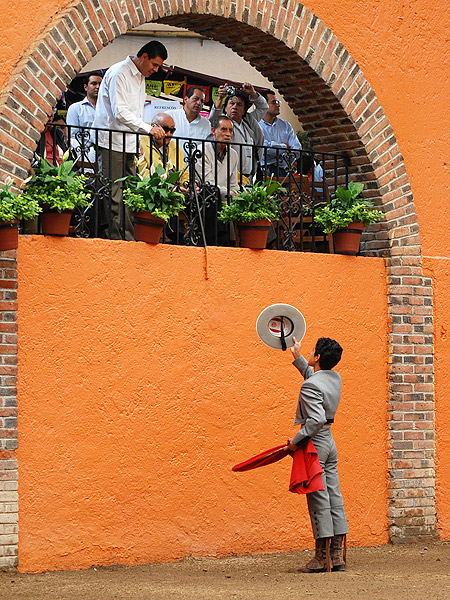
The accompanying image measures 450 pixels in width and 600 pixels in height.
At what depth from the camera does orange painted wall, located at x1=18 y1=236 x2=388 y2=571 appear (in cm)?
692

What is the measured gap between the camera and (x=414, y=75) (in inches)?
351

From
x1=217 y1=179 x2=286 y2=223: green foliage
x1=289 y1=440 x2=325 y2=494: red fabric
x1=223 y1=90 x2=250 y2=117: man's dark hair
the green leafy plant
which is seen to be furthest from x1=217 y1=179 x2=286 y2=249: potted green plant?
x1=223 y1=90 x2=250 y2=117: man's dark hair

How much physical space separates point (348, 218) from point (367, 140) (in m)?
0.77

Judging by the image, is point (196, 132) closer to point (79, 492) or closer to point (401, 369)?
point (401, 369)

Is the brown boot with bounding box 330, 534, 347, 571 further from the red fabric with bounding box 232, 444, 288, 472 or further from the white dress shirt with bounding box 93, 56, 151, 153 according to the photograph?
the white dress shirt with bounding box 93, 56, 151, 153

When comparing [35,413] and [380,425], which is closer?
[35,413]

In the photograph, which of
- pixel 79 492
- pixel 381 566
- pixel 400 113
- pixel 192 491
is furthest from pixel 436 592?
pixel 400 113

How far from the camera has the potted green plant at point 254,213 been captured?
25.8 feet

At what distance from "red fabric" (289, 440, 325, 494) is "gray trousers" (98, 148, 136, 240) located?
208 cm

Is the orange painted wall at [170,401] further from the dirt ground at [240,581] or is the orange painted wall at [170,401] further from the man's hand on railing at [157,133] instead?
the man's hand on railing at [157,133]

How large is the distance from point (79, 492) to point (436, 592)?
2.47 meters

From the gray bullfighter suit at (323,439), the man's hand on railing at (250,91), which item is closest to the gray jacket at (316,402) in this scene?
the gray bullfighter suit at (323,439)

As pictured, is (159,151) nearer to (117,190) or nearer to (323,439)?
(117,190)

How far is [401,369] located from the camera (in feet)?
28.0
